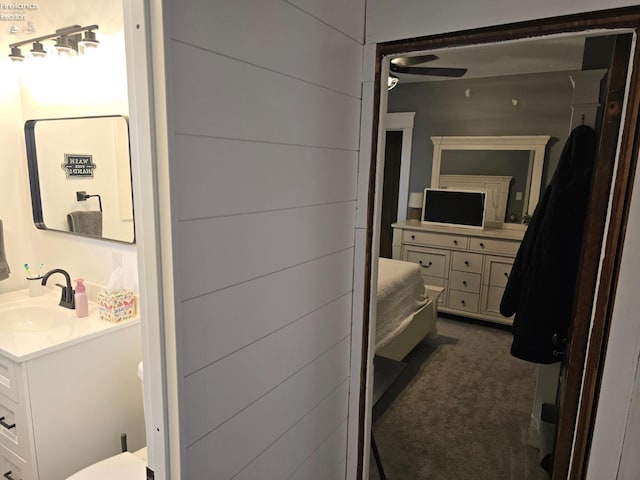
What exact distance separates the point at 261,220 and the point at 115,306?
1.27m

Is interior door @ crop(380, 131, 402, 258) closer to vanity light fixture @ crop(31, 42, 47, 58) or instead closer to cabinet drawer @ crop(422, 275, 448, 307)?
cabinet drawer @ crop(422, 275, 448, 307)

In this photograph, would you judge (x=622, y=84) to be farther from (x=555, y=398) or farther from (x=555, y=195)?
(x=555, y=398)

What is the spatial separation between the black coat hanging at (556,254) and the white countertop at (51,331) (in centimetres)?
187

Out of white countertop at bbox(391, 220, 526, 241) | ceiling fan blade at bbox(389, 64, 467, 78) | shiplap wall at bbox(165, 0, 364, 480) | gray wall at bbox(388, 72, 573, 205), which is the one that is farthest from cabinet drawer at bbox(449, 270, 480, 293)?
shiplap wall at bbox(165, 0, 364, 480)

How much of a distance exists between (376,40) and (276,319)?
3.06 feet

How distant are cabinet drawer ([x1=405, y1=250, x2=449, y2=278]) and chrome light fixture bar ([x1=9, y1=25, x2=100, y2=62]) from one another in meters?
3.55

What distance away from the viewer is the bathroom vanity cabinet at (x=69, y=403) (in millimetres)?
1607

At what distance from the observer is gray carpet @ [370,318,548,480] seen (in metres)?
2.25

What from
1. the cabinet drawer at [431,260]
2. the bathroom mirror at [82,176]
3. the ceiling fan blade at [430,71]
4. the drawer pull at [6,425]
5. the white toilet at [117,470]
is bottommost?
the white toilet at [117,470]

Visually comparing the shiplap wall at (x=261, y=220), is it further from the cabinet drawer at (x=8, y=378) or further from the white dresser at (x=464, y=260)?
the white dresser at (x=464, y=260)

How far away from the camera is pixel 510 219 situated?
170 inches

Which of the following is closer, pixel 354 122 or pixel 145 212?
pixel 145 212

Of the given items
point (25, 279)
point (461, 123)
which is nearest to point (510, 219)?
point (461, 123)

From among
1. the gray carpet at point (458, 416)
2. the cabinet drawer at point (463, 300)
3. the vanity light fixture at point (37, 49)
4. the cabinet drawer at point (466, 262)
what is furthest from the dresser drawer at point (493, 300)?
the vanity light fixture at point (37, 49)
